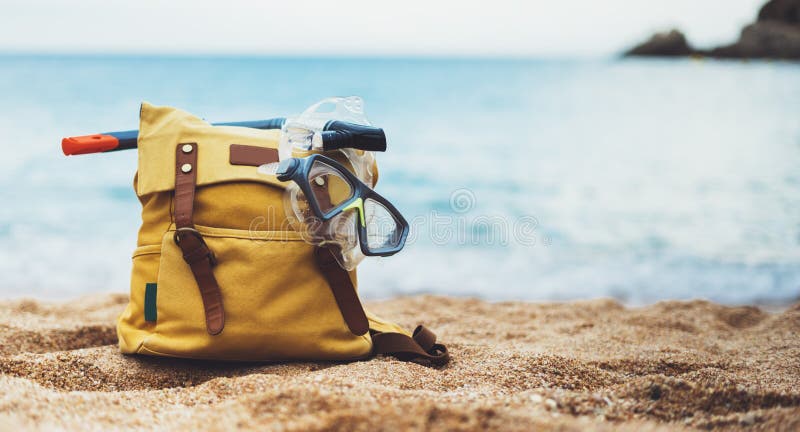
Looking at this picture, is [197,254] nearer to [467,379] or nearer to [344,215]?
[344,215]

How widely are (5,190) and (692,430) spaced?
9.32 m

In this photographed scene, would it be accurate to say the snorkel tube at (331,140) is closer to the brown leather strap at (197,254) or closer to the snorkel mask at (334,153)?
Result: the snorkel mask at (334,153)

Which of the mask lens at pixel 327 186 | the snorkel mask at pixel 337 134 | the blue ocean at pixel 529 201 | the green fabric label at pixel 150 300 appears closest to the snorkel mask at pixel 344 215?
the mask lens at pixel 327 186

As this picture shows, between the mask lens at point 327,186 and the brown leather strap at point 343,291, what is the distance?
172 millimetres

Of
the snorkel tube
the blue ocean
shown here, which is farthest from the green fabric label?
the blue ocean

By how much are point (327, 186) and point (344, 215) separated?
12 cm

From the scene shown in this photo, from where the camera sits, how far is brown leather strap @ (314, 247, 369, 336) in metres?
2.23

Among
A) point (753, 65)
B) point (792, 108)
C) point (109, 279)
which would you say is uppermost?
point (753, 65)

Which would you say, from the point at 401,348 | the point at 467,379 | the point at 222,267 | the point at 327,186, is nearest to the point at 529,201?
the point at 401,348

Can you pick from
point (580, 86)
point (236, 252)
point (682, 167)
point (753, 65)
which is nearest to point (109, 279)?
point (236, 252)

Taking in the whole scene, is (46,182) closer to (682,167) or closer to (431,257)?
(431,257)

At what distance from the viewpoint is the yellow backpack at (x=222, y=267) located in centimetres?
219

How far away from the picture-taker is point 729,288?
518 centimetres

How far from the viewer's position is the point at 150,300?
2.26m
